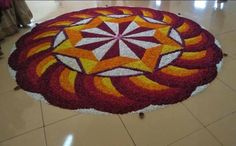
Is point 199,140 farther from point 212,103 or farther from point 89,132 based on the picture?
point 89,132

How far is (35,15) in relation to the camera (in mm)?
2908

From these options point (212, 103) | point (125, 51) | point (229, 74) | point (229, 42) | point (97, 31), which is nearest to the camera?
point (212, 103)

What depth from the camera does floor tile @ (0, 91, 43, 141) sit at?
145cm

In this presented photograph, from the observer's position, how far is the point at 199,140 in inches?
52.4

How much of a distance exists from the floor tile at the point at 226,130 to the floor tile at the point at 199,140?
0.04m

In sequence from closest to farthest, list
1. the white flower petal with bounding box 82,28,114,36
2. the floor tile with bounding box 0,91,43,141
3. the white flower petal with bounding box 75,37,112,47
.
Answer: the floor tile with bounding box 0,91,43,141, the white flower petal with bounding box 75,37,112,47, the white flower petal with bounding box 82,28,114,36

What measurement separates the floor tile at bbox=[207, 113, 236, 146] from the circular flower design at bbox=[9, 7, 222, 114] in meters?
0.28

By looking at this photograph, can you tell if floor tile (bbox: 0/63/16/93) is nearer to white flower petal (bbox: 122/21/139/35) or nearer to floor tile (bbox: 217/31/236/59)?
white flower petal (bbox: 122/21/139/35)

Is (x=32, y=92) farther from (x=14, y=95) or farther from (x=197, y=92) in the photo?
(x=197, y=92)

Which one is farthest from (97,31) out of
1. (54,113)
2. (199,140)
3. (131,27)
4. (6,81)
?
(199,140)

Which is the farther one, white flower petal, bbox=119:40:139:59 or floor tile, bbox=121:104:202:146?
white flower petal, bbox=119:40:139:59

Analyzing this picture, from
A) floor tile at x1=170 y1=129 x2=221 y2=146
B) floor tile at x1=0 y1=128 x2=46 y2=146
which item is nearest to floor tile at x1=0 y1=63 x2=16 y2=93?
floor tile at x1=0 y1=128 x2=46 y2=146

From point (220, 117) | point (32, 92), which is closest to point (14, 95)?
point (32, 92)

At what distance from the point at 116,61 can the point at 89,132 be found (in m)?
0.73
